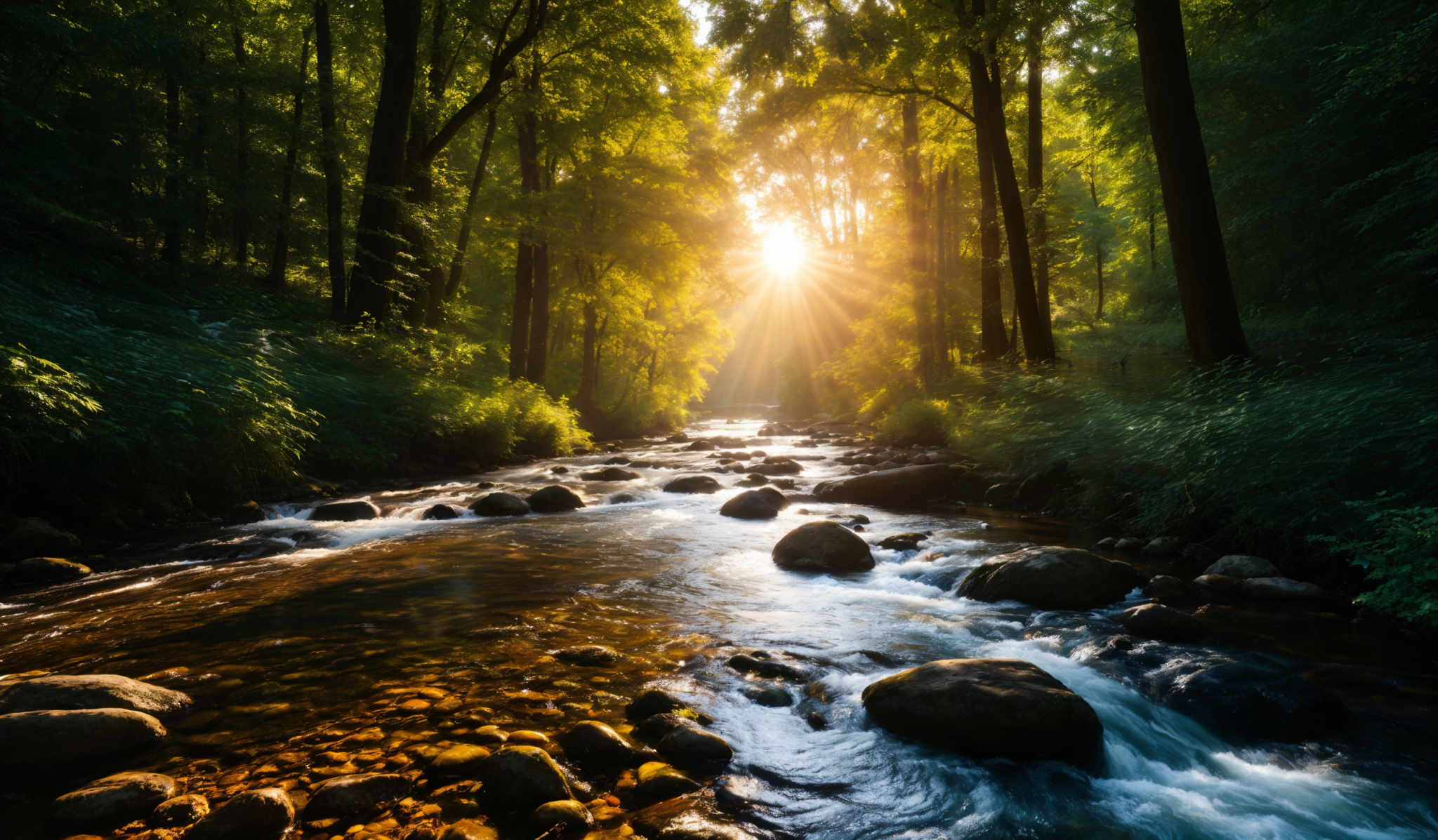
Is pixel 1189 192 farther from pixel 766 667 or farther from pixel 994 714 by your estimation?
pixel 766 667

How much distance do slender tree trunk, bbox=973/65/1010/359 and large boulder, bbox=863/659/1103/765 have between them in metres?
12.5

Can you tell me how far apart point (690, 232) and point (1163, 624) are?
1727cm

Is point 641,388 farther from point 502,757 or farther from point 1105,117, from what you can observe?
point 502,757

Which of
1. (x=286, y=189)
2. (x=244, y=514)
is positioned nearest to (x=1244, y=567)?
(x=244, y=514)

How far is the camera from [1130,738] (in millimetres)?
3398

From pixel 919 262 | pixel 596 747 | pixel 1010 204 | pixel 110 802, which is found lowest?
pixel 596 747

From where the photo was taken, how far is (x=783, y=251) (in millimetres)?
31844

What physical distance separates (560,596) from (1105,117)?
2131cm

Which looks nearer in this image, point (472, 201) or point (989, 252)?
point (989, 252)

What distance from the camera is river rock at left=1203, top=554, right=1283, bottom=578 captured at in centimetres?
529

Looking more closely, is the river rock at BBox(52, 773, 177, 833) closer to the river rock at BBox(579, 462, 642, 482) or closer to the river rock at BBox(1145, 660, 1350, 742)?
the river rock at BBox(1145, 660, 1350, 742)

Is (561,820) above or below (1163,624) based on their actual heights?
above

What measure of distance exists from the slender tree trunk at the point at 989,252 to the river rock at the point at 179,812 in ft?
48.2

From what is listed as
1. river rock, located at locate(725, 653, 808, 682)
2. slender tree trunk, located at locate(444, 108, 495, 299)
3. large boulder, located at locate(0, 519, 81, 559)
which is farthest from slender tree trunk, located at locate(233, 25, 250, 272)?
river rock, located at locate(725, 653, 808, 682)
